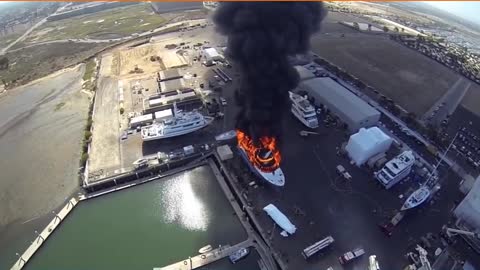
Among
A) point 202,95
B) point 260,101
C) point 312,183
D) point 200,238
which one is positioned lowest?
point 200,238

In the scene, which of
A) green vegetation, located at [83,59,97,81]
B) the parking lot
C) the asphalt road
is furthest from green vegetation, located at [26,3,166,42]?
the asphalt road

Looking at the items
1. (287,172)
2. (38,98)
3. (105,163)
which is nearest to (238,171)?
(287,172)

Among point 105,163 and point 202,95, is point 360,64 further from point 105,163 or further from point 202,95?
point 105,163

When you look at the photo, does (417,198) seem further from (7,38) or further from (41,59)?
(7,38)

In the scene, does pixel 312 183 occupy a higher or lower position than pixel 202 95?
lower

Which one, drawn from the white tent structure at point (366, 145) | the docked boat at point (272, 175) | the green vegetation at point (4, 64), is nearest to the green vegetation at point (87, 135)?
the docked boat at point (272, 175)

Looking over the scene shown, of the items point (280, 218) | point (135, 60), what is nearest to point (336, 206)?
point (280, 218)

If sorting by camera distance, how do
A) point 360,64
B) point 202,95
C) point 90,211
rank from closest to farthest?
point 90,211 → point 202,95 → point 360,64
